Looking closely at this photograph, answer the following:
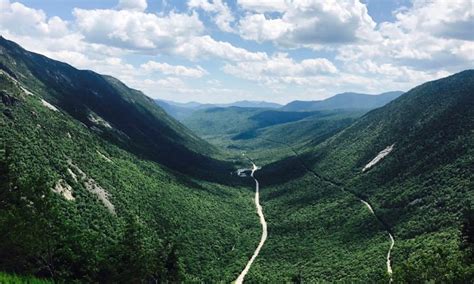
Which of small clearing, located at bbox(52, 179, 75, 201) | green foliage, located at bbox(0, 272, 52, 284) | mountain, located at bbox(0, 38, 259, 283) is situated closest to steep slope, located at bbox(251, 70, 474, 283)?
mountain, located at bbox(0, 38, 259, 283)

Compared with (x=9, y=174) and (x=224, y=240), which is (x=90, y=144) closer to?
(x=224, y=240)

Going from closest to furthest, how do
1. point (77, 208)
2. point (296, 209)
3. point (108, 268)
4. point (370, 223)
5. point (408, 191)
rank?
point (108, 268), point (77, 208), point (370, 223), point (408, 191), point (296, 209)

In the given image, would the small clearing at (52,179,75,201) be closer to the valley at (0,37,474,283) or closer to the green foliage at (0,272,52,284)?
the valley at (0,37,474,283)

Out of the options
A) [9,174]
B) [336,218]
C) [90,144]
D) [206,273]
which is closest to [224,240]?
[206,273]

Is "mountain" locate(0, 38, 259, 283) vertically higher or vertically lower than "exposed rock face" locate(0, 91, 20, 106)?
lower

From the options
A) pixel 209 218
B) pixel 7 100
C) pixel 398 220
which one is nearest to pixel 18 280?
pixel 7 100

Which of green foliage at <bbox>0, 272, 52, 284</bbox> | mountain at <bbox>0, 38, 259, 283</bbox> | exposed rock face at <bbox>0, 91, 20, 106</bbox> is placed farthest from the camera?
exposed rock face at <bbox>0, 91, 20, 106</bbox>

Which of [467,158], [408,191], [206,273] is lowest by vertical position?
[206,273]

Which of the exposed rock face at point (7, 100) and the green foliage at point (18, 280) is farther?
the exposed rock face at point (7, 100)

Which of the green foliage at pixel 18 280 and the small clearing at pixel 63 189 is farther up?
the green foliage at pixel 18 280

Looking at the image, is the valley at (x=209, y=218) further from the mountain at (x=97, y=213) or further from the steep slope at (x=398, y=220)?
the steep slope at (x=398, y=220)

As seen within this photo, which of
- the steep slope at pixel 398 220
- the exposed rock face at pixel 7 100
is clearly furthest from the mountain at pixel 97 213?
the steep slope at pixel 398 220
